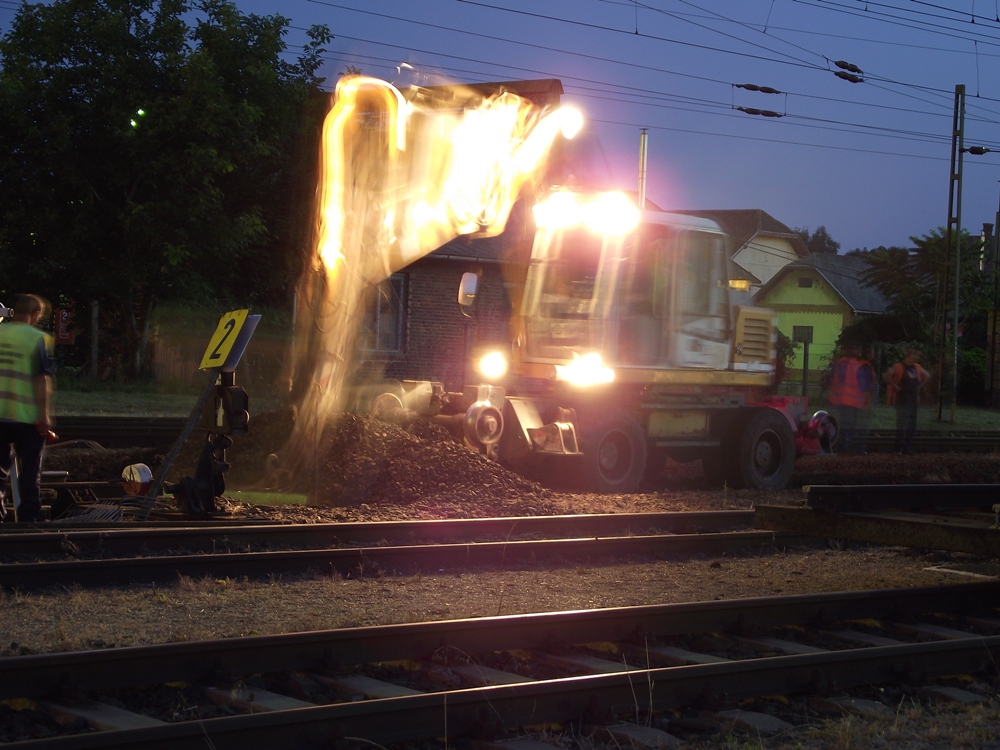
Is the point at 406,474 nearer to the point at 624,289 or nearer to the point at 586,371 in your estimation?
the point at 586,371

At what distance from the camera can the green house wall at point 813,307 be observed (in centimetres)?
6312

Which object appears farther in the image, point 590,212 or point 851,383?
point 851,383

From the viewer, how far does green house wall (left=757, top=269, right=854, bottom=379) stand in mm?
63125

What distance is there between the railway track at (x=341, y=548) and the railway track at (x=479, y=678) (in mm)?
2536

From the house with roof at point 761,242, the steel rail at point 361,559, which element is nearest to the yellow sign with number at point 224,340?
the steel rail at point 361,559

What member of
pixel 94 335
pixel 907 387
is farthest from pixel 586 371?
pixel 94 335

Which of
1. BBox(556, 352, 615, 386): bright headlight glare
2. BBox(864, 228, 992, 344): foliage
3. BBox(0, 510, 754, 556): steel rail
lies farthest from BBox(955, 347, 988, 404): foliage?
BBox(0, 510, 754, 556): steel rail

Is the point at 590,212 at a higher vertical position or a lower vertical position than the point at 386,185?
lower

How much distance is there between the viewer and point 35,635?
19.4 ft

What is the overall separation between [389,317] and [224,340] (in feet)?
64.0

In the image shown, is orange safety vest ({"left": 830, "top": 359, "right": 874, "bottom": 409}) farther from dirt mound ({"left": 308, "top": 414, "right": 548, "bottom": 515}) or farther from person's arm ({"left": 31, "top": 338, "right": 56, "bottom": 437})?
person's arm ({"left": 31, "top": 338, "right": 56, "bottom": 437})

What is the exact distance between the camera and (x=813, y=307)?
64000mm

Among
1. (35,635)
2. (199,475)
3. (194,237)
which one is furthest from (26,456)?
(194,237)

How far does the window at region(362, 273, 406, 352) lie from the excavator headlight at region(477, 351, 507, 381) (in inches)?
600
